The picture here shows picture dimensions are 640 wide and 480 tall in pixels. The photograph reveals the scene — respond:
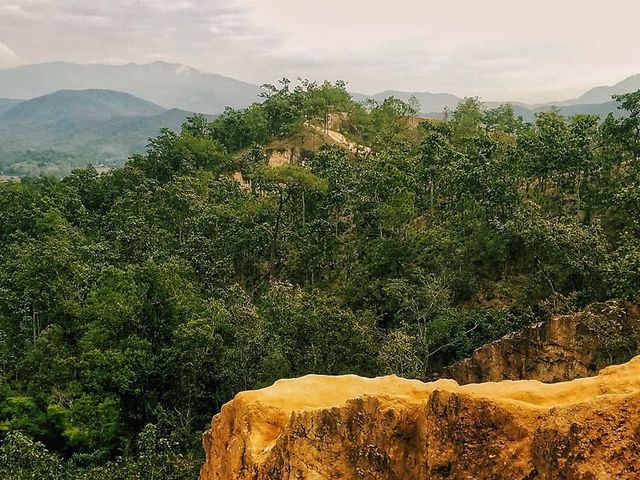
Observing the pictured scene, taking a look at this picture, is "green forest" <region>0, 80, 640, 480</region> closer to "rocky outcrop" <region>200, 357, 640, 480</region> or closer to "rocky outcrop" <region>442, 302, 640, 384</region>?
"rocky outcrop" <region>442, 302, 640, 384</region>

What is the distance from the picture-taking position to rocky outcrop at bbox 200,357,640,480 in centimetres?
780

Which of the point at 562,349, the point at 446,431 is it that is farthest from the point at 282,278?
the point at 446,431

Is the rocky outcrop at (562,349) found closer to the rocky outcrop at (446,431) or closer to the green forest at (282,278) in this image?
the green forest at (282,278)

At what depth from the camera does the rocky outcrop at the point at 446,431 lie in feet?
25.6

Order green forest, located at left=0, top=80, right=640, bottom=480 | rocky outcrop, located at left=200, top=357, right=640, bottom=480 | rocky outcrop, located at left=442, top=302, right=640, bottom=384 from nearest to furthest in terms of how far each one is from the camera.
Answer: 1. rocky outcrop, located at left=200, top=357, right=640, bottom=480
2. rocky outcrop, located at left=442, top=302, right=640, bottom=384
3. green forest, located at left=0, top=80, right=640, bottom=480

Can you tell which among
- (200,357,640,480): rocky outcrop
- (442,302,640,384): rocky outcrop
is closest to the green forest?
(442,302,640,384): rocky outcrop

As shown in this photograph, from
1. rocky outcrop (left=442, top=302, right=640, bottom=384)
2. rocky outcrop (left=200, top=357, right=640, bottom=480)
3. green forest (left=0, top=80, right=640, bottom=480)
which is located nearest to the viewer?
rocky outcrop (left=200, top=357, right=640, bottom=480)

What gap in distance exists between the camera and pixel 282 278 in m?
41.3

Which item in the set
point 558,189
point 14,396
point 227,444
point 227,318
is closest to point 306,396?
point 227,444

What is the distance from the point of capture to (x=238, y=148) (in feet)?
247

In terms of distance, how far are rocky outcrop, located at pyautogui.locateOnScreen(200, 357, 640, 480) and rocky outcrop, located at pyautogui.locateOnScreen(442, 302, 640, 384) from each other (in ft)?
40.2

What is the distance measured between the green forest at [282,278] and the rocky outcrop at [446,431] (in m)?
10.0

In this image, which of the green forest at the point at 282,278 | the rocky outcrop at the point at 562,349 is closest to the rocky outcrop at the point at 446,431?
the green forest at the point at 282,278

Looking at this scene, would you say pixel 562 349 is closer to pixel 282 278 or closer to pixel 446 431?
pixel 446 431
